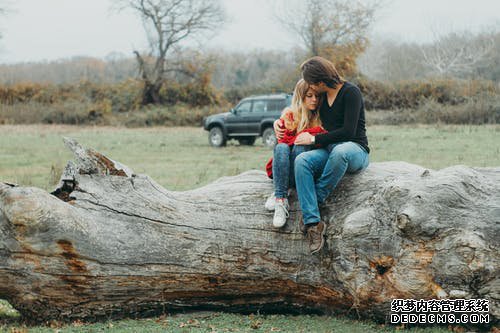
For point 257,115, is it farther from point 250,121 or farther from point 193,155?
point 193,155

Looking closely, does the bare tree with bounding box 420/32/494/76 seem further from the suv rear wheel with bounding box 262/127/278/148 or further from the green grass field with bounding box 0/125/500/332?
the suv rear wheel with bounding box 262/127/278/148

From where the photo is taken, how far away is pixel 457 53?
6028 centimetres

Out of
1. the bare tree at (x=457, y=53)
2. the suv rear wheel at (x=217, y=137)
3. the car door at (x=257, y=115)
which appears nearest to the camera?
the car door at (x=257, y=115)

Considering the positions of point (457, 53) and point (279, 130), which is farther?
point (457, 53)

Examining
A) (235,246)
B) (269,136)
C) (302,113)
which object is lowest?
(235,246)

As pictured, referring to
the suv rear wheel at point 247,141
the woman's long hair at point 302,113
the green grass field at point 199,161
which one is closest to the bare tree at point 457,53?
the green grass field at point 199,161

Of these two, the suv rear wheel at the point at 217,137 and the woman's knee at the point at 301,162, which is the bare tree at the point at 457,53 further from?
the woman's knee at the point at 301,162

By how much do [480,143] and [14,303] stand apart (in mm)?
18817

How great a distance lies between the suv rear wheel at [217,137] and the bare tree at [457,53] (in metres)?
33.5

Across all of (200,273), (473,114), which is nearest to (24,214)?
(200,273)

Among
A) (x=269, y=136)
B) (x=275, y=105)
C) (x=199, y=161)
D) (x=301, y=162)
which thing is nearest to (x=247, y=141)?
(x=269, y=136)

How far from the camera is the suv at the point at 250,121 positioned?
25.6m

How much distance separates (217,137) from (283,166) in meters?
21.1

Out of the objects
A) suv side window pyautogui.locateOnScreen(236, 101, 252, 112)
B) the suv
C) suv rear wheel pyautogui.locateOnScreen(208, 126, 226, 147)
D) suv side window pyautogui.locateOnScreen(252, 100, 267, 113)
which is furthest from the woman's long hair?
suv rear wheel pyautogui.locateOnScreen(208, 126, 226, 147)
